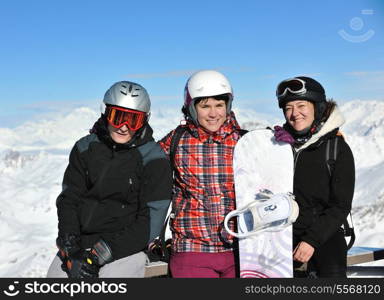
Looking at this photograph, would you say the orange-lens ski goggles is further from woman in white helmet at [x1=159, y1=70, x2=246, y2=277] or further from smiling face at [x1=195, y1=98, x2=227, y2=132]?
smiling face at [x1=195, y1=98, x2=227, y2=132]

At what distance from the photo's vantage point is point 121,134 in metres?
3.99

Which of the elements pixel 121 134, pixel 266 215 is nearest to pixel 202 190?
pixel 266 215

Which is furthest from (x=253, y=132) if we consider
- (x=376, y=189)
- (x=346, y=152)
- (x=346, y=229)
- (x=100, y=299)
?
(x=376, y=189)

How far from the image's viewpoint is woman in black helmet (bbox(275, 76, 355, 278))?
389cm

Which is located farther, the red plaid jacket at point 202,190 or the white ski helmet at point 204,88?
the white ski helmet at point 204,88

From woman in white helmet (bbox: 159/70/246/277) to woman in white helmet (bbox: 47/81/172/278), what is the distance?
19 cm

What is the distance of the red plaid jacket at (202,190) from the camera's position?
3.97 m

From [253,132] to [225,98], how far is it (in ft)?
1.39

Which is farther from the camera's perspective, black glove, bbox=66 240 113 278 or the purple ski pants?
the purple ski pants

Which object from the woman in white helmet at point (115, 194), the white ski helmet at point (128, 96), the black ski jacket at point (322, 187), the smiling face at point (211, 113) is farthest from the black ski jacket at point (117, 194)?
the black ski jacket at point (322, 187)

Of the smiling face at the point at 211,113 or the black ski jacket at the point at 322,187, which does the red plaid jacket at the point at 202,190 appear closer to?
the smiling face at the point at 211,113

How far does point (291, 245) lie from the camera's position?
4.01m

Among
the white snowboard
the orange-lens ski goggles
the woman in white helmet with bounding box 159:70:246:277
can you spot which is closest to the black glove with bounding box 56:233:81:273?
the woman in white helmet with bounding box 159:70:246:277

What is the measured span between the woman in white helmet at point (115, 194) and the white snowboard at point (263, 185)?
69 centimetres
